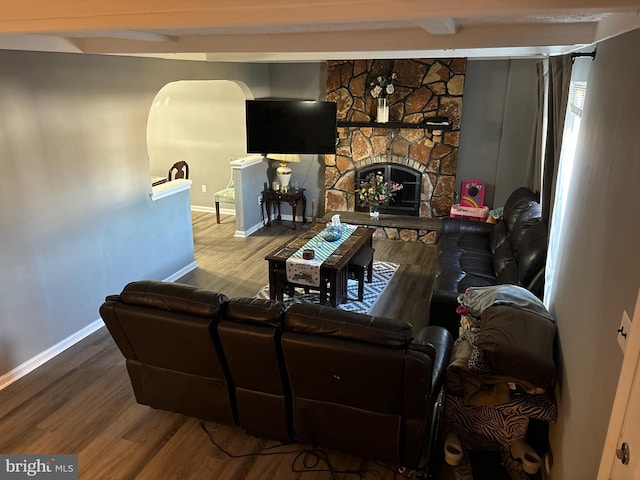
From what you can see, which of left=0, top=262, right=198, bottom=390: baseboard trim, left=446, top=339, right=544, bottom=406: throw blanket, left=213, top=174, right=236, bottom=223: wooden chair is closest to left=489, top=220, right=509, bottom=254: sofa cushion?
left=446, top=339, right=544, bottom=406: throw blanket

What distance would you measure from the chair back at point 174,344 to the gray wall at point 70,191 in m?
1.26

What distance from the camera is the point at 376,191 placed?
657 cm

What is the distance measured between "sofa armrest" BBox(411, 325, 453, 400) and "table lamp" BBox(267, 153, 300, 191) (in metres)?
4.40

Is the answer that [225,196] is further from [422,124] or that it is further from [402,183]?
[422,124]

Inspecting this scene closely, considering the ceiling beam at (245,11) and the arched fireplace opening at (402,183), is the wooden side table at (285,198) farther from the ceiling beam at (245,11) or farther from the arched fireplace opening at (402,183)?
the ceiling beam at (245,11)

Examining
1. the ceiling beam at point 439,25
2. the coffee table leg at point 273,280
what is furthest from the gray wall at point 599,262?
the coffee table leg at point 273,280

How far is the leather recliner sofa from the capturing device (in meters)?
3.79

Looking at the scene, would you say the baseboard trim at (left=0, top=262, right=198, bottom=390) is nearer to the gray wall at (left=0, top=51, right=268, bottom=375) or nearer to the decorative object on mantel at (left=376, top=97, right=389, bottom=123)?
the gray wall at (left=0, top=51, right=268, bottom=375)

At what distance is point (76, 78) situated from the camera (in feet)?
12.6

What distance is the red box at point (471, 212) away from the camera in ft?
20.4

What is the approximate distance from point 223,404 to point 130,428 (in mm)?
693

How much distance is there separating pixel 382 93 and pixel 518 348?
15.1ft

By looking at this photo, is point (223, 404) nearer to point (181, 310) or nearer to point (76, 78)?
point (181, 310)

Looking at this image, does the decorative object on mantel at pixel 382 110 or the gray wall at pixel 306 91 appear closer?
the decorative object on mantel at pixel 382 110
